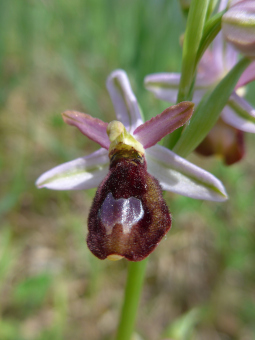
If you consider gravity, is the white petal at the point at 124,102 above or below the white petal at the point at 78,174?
above

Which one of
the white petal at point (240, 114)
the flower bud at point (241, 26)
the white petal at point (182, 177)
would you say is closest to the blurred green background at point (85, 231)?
the white petal at point (182, 177)

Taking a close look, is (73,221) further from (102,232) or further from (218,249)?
(102,232)

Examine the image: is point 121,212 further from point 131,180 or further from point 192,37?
point 192,37

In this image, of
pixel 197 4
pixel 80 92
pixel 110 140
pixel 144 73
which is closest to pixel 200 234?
pixel 144 73

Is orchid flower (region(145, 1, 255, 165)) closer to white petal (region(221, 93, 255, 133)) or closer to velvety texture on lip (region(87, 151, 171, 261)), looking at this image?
white petal (region(221, 93, 255, 133))

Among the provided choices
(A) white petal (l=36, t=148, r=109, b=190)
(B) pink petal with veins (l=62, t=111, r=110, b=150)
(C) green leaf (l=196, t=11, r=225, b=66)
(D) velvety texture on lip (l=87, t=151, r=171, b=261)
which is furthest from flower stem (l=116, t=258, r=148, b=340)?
(C) green leaf (l=196, t=11, r=225, b=66)

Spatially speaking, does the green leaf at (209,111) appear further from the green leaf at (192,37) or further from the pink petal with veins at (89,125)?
the pink petal with veins at (89,125)
